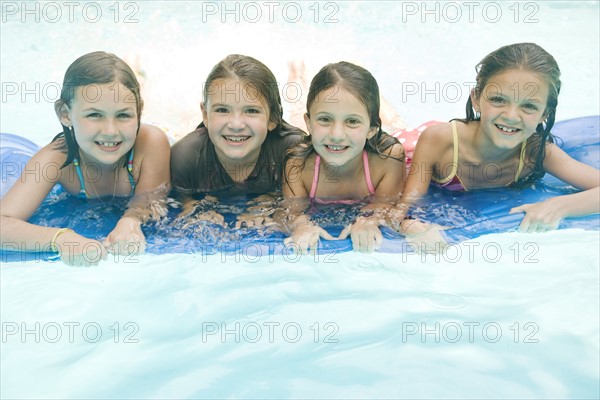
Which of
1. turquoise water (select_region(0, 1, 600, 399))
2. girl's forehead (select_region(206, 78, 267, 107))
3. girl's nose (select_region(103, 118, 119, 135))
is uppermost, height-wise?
girl's forehead (select_region(206, 78, 267, 107))

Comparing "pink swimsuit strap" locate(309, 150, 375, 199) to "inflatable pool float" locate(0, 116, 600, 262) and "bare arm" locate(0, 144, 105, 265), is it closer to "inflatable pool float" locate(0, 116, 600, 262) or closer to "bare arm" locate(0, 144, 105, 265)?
"inflatable pool float" locate(0, 116, 600, 262)

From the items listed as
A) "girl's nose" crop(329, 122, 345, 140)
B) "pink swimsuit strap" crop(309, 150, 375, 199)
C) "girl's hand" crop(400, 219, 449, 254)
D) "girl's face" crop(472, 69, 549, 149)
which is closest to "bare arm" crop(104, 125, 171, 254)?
"pink swimsuit strap" crop(309, 150, 375, 199)

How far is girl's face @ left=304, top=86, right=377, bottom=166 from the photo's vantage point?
271 centimetres

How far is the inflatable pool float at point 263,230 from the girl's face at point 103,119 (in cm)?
33

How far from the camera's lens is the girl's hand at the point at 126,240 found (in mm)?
2658

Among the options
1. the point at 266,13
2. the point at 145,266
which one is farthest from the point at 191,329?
the point at 266,13

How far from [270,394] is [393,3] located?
5.47 meters

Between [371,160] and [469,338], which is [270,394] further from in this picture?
[371,160]

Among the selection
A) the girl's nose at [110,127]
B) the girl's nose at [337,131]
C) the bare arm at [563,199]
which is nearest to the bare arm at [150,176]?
the girl's nose at [110,127]

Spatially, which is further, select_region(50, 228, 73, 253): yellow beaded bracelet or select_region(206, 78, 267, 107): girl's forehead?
select_region(206, 78, 267, 107): girl's forehead

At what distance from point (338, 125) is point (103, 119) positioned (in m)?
0.99

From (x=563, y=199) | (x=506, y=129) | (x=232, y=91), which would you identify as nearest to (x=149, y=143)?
(x=232, y=91)

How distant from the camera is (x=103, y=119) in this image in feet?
8.96

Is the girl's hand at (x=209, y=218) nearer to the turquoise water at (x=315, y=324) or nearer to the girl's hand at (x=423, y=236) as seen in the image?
the turquoise water at (x=315, y=324)
